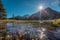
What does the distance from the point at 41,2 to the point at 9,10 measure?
56 centimetres

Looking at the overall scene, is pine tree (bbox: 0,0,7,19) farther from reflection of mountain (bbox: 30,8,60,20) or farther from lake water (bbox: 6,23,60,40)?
reflection of mountain (bbox: 30,8,60,20)

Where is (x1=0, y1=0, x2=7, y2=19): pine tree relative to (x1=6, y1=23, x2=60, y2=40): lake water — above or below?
above

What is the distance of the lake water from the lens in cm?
182

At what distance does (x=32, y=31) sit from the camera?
6.06 ft

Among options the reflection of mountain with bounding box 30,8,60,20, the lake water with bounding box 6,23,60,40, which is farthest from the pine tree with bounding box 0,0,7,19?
the reflection of mountain with bounding box 30,8,60,20

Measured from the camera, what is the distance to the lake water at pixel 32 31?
1821mm

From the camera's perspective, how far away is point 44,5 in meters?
1.87

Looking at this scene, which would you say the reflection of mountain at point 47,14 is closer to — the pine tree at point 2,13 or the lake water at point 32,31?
the lake water at point 32,31

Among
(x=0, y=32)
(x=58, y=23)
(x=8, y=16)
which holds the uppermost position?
(x=8, y=16)

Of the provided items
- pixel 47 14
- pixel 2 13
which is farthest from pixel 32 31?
pixel 2 13

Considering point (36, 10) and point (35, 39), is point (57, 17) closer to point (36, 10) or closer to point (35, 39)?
point (36, 10)

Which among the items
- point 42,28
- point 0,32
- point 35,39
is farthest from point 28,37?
point 0,32

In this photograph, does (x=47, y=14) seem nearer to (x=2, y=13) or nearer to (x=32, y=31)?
(x=32, y=31)

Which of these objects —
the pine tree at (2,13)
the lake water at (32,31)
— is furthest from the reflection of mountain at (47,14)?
the pine tree at (2,13)
